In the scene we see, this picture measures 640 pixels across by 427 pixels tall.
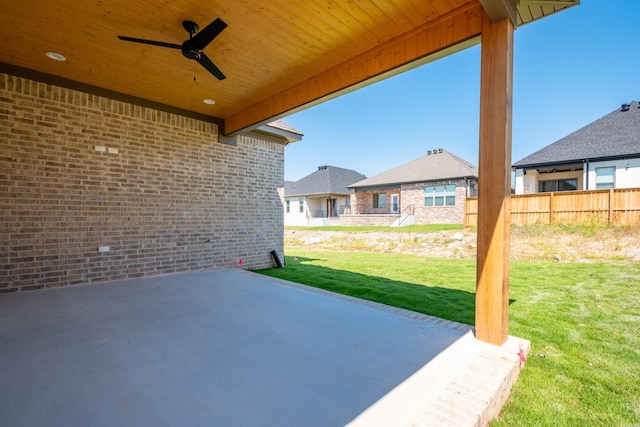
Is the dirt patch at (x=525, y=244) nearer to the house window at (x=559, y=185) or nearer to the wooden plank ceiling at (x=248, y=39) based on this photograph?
the house window at (x=559, y=185)

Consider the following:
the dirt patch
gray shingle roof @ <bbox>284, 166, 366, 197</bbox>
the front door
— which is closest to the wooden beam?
the dirt patch

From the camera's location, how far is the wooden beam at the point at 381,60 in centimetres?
310

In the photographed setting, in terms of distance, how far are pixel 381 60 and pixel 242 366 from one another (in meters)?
3.84

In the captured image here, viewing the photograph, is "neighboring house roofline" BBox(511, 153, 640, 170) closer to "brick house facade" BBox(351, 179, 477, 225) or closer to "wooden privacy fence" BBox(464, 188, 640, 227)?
"brick house facade" BBox(351, 179, 477, 225)

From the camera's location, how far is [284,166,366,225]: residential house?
80.0ft

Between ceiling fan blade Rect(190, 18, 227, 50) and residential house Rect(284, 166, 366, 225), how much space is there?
20077 millimetres

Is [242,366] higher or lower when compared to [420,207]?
lower

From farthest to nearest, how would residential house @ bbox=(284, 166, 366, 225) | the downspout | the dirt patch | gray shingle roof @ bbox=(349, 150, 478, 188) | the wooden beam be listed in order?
residential house @ bbox=(284, 166, 366, 225), gray shingle roof @ bbox=(349, 150, 478, 188), the downspout, the dirt patch, the wooden beam

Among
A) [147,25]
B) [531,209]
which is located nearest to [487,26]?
[147,25]

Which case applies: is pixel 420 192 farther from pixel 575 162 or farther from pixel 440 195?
pixel 575 162

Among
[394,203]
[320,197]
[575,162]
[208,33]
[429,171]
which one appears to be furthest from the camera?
[320,197]

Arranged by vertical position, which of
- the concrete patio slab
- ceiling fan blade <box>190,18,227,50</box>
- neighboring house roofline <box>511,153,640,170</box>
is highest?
neighboring house roofline <box>511,153,640,170</box>

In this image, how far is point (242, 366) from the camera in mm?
2285

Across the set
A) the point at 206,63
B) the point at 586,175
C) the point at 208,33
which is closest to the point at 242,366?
the point at 208,33
